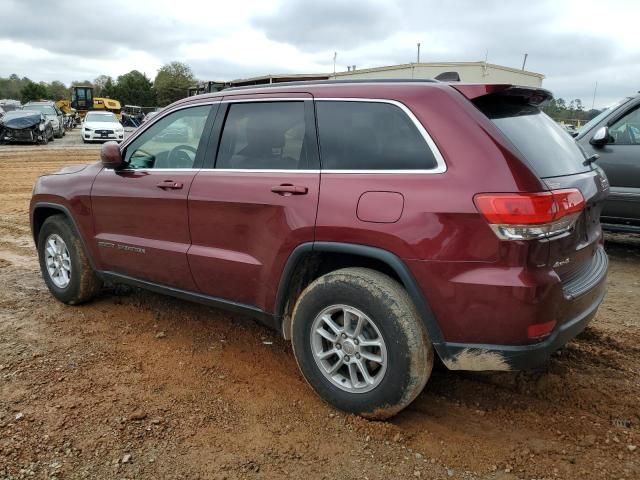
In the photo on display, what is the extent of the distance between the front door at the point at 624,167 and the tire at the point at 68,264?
206 inches

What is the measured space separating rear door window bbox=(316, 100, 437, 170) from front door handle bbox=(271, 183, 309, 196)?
0.17 meters

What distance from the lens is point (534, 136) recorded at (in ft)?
9.27

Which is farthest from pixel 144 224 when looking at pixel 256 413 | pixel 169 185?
pixel 256 413

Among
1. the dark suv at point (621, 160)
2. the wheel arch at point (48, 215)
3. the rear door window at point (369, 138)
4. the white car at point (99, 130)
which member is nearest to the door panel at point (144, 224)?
the wheel arch at point (48, 215)

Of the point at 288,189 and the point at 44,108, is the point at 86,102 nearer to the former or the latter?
the point at 44,108

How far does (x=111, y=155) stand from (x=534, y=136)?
2873 mm

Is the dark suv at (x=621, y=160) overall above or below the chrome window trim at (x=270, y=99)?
below

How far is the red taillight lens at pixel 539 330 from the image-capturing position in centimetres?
247

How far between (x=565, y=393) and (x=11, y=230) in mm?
7445

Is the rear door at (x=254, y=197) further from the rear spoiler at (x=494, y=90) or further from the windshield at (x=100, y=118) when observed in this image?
the windshield at (x=100, y=118)

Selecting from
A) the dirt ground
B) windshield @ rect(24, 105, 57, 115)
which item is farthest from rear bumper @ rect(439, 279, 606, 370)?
windshield @ rect(24, 105, 57, 115)

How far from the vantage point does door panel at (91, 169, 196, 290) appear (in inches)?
144

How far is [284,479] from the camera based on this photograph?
2512 millimetres

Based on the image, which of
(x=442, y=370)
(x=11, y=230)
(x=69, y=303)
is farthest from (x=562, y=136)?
(x=11, y=230)
